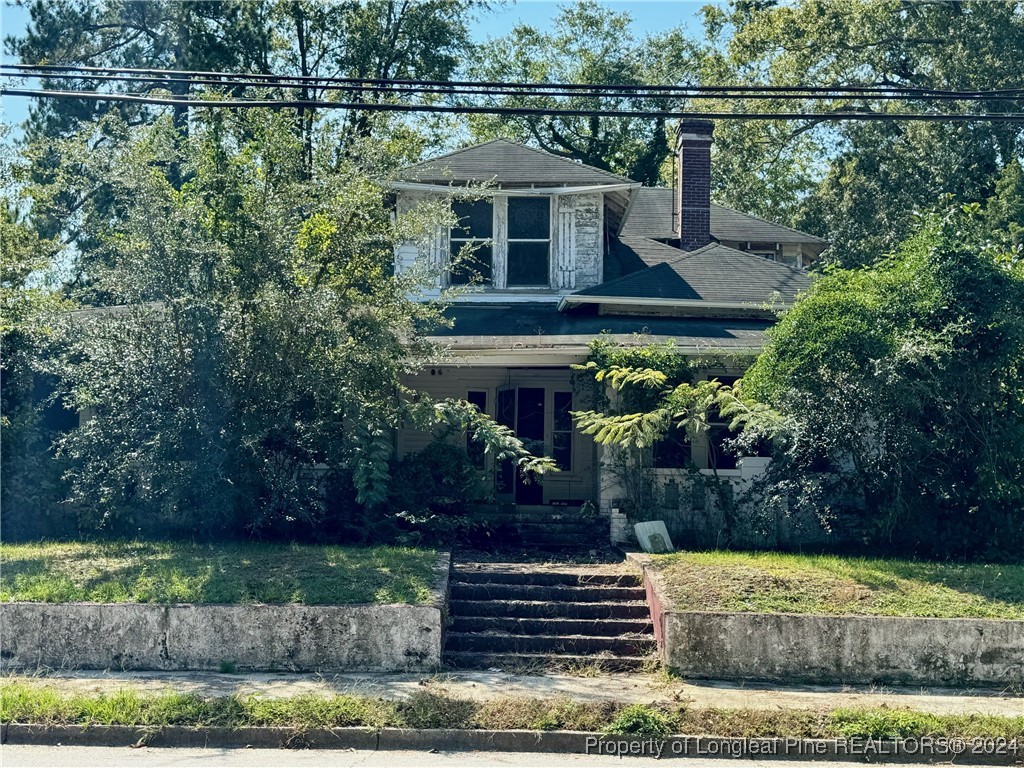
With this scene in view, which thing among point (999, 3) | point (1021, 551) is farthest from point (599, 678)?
point (999, 3)

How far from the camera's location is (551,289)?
1944 centimetres

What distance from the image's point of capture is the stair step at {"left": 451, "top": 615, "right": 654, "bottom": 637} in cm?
1195

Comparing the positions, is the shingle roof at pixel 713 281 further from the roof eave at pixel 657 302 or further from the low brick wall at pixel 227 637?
the low brick wall at pixel 227 637

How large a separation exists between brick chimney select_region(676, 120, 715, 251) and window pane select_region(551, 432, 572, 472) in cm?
586

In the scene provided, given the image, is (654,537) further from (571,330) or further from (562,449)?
(562,449)

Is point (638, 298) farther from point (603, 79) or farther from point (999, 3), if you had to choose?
point (603, 79)

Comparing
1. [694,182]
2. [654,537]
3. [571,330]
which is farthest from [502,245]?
[654,537]

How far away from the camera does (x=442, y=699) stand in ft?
31.3

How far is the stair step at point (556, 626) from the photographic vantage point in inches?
470

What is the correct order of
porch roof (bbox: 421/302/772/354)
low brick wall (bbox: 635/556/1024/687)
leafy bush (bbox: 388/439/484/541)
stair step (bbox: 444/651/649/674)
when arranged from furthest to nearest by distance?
1. porch roof (bbox: 421/302/772/354)
2. leafy bush (bbox: 388/439/484/541)
3. stair step (bbox: 444/651/649/674)
4. low brick wall (bbox: 635/556/1024/687)

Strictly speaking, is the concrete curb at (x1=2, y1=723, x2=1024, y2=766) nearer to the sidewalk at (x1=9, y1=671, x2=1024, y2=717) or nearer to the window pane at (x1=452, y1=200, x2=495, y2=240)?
the sidewalk at (x1=9, y1=671, x2=1024, y2=717)

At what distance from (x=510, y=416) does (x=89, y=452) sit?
768 cm

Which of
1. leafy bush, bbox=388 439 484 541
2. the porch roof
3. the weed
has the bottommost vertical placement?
the weed

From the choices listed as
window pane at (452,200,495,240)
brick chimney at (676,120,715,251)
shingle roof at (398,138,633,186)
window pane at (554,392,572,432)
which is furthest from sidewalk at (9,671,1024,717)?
brick chimney at (676,120,715,251)
